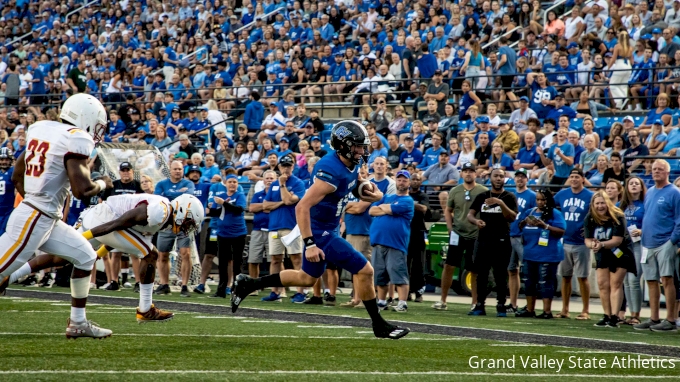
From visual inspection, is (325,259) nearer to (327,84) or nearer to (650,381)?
(650,381)

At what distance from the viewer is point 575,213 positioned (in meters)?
12.5

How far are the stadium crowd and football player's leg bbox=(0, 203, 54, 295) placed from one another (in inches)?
242

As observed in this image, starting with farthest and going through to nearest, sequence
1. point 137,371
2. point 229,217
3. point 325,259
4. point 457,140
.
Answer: point 457,140
point 229,217
point 325,259
point 137,371

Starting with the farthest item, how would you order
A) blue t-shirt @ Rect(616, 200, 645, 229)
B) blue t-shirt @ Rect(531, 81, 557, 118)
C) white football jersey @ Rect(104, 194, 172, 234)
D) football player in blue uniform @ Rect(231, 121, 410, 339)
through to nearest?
blue t-shirt @ Rect(531, 81, 557, 118), blue t-shirt @ Rect(616, 200, 645, 229), white football jersey @ Rect(104, 194, 172, 234), football player in blue uniform @ Rect(231, 121, 410, 339)

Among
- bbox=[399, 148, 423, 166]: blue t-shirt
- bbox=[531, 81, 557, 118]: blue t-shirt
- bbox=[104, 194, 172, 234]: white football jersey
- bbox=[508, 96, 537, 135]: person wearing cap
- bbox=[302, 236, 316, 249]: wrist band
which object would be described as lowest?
bbox=[399, 148, 423, 166]: blue t-shirt

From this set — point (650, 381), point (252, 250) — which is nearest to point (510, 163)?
point (252, 250)

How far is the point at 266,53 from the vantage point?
24.8 m

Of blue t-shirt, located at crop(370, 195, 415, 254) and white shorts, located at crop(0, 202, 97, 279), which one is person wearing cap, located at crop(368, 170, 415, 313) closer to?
blue t-shirt, located at crop(370, 195, 415, 254)

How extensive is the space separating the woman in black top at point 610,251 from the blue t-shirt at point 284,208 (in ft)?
14.0

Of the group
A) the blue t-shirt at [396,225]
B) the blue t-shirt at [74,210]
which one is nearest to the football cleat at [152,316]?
the blue t-shirt at [396,225]

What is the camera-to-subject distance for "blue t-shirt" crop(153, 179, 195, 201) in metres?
14.7

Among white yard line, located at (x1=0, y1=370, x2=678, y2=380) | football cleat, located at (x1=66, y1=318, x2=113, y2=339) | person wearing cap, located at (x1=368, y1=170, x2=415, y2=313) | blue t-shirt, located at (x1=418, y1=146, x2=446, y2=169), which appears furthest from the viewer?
blue t-shirt, located at (x1=418, y1=146, x2=446, y2=169)

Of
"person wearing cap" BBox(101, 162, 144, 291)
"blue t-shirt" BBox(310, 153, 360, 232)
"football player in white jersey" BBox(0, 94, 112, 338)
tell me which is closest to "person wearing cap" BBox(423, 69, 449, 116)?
"person wearing cap" BBox(101, 162, 144, 291)

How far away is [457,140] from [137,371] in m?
12.0
